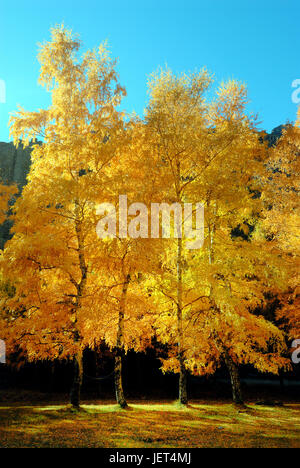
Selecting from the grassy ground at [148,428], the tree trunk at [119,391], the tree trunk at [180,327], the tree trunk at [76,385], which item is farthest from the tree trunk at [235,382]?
the tree trunk at [76,385]

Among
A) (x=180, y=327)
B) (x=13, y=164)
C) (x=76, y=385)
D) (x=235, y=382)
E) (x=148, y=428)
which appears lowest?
(x=148, y=428)

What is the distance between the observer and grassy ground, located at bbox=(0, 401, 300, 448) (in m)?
6.47

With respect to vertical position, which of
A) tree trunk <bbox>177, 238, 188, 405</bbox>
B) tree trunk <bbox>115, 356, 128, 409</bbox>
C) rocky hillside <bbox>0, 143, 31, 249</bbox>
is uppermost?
rocky hillside <bbox>0, 143, 31, 249</bbox>

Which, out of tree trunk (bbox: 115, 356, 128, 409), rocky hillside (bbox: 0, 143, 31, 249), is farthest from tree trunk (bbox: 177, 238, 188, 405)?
rocky hillside (bbox: 0, 143, 31, 249)

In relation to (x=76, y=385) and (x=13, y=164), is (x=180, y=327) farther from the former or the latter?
(x=13, y=164)

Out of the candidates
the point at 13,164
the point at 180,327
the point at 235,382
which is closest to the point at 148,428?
the point at 180,327

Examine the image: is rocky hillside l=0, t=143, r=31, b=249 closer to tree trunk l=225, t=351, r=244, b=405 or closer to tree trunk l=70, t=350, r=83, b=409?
tree trunk l=70, t=350, r=83, b=409

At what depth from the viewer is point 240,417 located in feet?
32.1

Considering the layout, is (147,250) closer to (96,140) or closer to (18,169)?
(96,140)

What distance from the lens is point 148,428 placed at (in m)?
7.93

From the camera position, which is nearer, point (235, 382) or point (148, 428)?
point (148, 428)

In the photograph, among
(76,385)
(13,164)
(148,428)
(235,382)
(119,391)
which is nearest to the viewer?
(148,428)

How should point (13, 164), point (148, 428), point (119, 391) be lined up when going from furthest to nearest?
point (13, 164) < point (119, 391) < point (148, 428)

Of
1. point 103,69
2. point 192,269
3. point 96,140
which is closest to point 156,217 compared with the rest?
point 192,269
